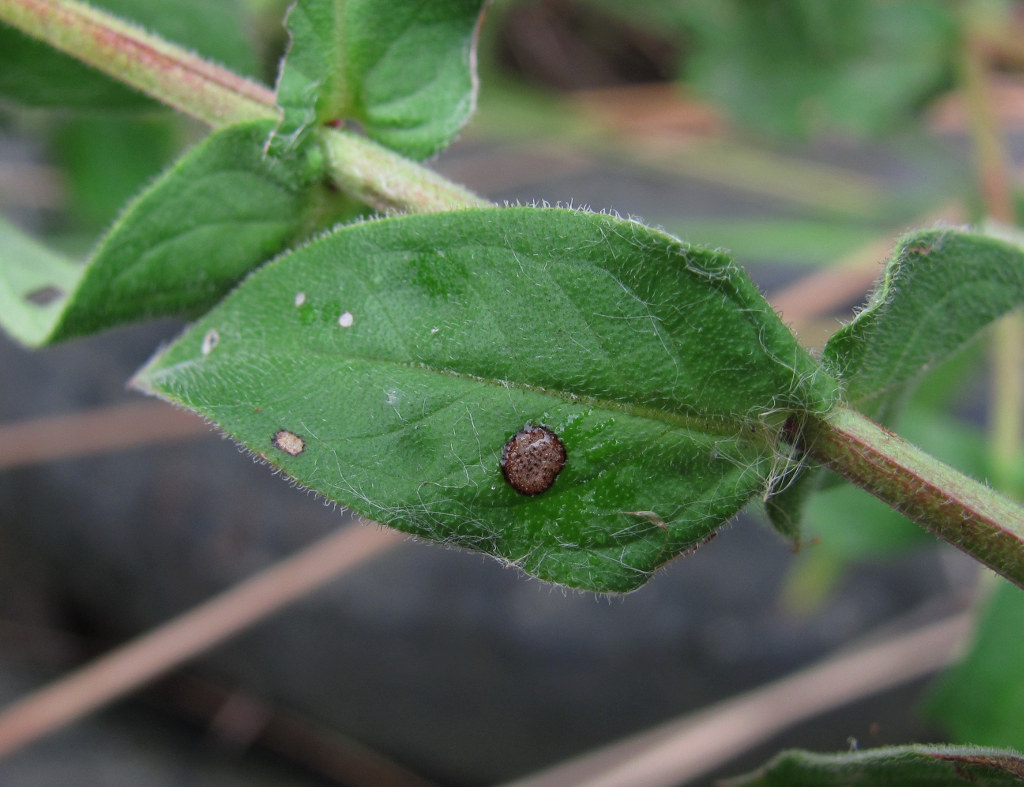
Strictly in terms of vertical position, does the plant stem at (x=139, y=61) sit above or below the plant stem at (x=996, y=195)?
below

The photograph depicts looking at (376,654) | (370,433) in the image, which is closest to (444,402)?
(370,433)

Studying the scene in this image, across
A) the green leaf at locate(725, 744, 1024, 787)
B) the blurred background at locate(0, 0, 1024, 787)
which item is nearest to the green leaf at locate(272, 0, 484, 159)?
the green leaf at locate(725, 744, 1024, 787)

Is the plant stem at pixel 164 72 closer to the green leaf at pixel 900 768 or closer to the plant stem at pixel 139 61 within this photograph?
the plant stem at pixel 139 61

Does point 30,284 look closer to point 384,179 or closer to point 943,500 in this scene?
point 384,179

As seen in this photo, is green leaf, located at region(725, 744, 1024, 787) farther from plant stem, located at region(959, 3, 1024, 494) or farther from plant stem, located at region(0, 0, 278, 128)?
plant stem, located at region(959, 3, 1024, 494)

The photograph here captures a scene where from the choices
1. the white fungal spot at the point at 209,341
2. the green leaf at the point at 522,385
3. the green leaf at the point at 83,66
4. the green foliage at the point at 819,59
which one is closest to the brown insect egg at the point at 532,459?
the green leaf at the point at 522,385

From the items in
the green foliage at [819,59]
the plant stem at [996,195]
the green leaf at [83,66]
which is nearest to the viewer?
the green leaf at [83,66]
